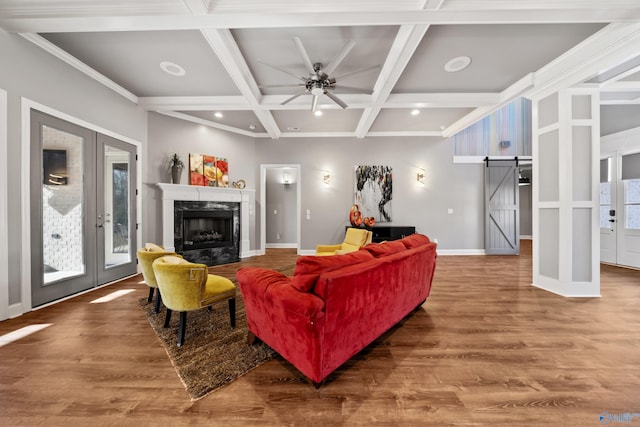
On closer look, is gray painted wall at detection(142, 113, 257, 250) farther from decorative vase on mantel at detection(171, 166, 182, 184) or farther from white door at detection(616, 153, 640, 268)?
white door at detection(616, 153, 640, 268)

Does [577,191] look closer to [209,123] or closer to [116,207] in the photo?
[209,123]

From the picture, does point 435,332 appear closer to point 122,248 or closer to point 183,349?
point 183,349

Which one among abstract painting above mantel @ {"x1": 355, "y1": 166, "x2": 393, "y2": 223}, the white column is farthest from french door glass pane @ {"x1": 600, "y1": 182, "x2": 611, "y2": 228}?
abstract painting above mantel @ {"x1": 355, "y1": 166, "x2": 393, "y2": 223}

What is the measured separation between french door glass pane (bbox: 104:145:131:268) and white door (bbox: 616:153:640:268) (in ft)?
30.5

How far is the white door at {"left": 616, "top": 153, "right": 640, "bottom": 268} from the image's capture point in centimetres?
434

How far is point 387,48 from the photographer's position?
8.94ft

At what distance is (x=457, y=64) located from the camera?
300cm

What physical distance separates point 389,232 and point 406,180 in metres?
1.48

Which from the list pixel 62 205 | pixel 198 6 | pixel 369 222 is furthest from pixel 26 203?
pixel 369 222

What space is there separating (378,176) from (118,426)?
5.62m

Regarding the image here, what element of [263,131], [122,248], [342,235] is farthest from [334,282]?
[263,131]

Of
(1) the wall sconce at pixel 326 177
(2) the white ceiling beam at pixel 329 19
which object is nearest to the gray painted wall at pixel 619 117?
(2) the white ceiling beam at pixel 329 19

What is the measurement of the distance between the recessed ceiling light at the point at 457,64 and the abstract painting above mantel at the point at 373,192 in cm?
278

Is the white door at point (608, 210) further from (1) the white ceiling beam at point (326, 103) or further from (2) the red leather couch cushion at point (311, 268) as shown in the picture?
(2) the red leather couch cushion at point (311, 268)
